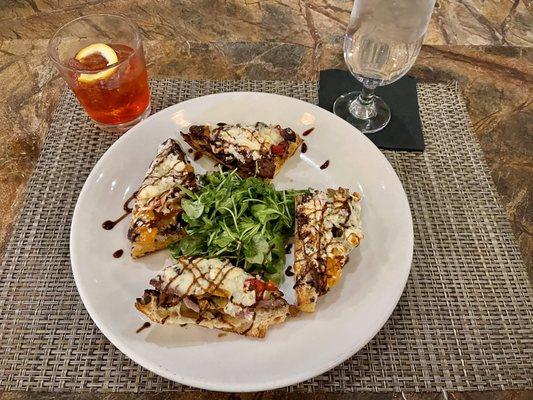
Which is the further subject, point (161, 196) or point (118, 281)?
point (161, 196)

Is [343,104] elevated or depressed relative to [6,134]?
elevated

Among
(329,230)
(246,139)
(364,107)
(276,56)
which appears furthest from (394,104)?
(329,230)

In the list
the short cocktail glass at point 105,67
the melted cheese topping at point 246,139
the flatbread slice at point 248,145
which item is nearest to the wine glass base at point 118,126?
the short cocktail glass at point 105,67

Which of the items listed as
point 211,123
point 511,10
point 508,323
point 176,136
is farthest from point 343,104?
point 511,10

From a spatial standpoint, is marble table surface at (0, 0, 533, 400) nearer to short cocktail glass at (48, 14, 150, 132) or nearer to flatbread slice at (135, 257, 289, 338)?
short cocktail glass at (48, 14, 150, 132)

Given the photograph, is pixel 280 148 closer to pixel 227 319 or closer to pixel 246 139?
pixel 246 139

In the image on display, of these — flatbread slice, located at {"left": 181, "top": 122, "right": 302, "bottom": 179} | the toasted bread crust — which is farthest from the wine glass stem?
the toasted bread crust

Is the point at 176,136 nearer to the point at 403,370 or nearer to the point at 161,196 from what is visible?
the point at 161,196

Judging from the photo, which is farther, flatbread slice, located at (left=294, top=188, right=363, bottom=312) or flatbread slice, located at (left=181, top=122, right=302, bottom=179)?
flatbread slice, located at (left=181, top=122, right=302, bottom=179)
